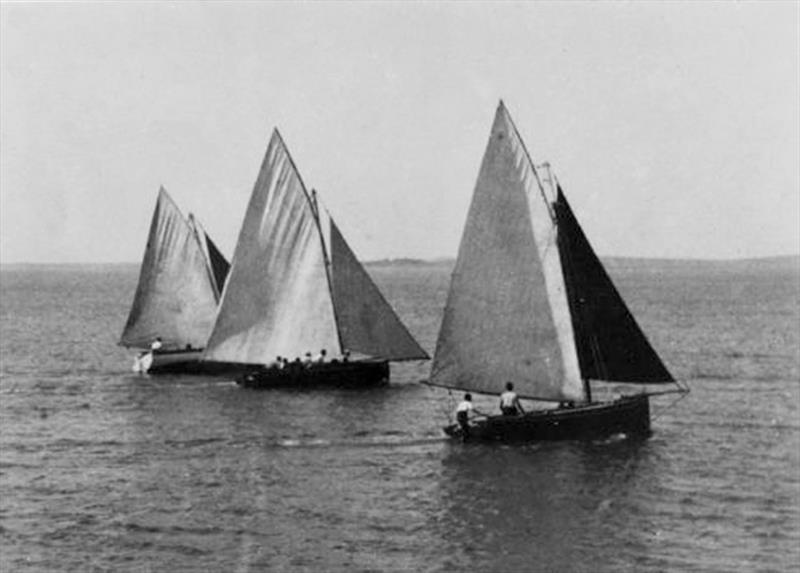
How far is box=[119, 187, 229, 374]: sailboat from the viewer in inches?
2702

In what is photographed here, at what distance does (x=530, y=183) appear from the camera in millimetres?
41906

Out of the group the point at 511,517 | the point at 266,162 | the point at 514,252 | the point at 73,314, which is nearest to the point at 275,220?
the point at 266,162

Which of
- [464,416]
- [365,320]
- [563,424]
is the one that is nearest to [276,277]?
[365,320]

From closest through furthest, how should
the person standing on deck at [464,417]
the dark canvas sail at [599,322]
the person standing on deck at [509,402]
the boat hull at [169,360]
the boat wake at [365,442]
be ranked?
the person standing on deck at [509,402]
the person standing on deck at [464,417]
the dark canvas sail at [599,322]
the boat wake at [365,442]
the boat hull at [169,360]

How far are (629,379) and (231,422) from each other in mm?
15894

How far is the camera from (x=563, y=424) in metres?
41.4

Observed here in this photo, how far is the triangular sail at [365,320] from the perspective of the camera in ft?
196

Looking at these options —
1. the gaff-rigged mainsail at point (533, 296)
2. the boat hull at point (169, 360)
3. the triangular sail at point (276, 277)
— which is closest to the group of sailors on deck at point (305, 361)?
the triangular sail at point (276, 277)

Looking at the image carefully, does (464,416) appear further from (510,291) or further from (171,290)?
(171,290)

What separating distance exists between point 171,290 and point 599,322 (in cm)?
3350

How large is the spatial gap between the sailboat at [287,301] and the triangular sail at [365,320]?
0.16 feet

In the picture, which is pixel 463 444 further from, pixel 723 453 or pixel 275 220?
pixel 275 220

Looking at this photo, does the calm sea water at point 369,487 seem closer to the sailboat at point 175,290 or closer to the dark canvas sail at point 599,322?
the dark canvas sail at point 599,322

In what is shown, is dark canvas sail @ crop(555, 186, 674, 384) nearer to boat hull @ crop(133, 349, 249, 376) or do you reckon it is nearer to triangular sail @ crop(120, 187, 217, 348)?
boat hull @ crop(133, 349, 249, 376)
